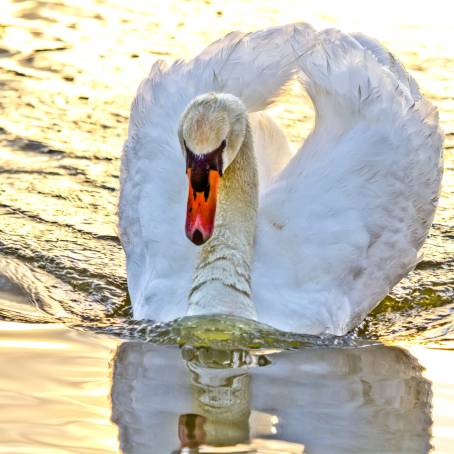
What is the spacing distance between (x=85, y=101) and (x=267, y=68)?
3729mm

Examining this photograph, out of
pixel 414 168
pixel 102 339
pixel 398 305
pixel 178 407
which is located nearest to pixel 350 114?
pixel 414 168

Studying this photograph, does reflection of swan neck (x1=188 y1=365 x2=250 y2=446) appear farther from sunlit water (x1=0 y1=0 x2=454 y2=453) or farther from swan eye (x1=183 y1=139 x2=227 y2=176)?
swan eye (x1=183 y1=139 x2=227 y2=176)

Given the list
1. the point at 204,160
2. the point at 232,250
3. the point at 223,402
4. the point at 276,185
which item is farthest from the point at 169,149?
the point at 223,402

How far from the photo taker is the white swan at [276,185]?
782 centimetres

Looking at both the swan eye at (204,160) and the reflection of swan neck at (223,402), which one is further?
the swan eye at (204,160)

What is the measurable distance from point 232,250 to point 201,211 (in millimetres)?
627

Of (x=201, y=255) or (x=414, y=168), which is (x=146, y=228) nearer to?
(x=201, y=255)

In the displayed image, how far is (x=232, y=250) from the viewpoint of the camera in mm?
8000

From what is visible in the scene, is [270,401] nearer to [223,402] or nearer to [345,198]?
[223,402]

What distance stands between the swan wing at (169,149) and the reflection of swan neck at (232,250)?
23cm

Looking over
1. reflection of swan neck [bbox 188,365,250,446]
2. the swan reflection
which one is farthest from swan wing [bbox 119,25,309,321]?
reflection of swan neck [bbox 188,365,250,446]

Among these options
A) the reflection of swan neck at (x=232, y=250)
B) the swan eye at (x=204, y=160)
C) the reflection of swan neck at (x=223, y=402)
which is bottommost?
the reflection of swan neck at (x=223, y=402)

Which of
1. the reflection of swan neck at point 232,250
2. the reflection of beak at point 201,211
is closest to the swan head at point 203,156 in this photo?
the reflection of beak at point 201,211

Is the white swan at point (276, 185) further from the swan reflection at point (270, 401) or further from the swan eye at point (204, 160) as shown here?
the swan reflection at point (270, 401)
